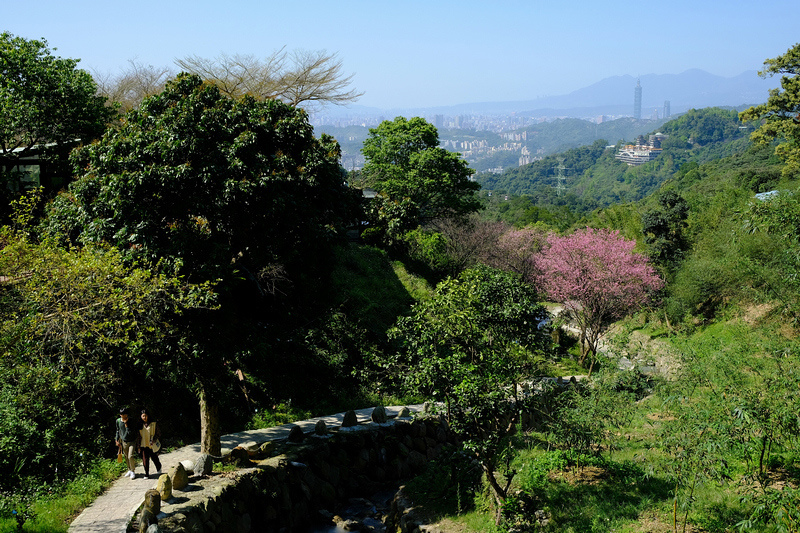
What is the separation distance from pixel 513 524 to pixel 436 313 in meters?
3.34

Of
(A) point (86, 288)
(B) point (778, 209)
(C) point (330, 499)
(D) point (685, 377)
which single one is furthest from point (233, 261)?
(B) point (778, 209)

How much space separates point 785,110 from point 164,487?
31750 millimetres

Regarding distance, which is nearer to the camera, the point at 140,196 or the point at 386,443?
the point at 140,196

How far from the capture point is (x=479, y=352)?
359 inches

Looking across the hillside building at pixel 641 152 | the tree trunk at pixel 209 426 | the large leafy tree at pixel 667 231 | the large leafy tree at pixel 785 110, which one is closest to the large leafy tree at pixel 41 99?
the tree trunk at pixel 209 426

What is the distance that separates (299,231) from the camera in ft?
34.8

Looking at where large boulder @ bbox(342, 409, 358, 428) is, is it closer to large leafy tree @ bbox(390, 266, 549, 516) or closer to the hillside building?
large leafy tree @ bbox(390, 266, 549, 516)

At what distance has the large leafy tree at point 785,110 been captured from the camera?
2681 cm

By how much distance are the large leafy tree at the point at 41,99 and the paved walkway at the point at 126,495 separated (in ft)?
30.5

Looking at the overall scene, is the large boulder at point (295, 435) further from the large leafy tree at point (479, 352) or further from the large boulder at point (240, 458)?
the large leafy tree at point (479, 352)

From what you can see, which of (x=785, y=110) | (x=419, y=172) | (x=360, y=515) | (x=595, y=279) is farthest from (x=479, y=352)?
(x=785, y=110)

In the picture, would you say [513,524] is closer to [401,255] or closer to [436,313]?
[436,313]

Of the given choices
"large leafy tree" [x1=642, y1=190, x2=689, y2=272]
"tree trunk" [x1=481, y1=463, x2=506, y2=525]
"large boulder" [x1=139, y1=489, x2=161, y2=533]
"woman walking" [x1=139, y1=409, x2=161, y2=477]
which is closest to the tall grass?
"woman walking" [x1=139, y1=409, x2=161, y2=477]

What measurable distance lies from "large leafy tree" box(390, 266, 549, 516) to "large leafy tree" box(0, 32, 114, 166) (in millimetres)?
11671
